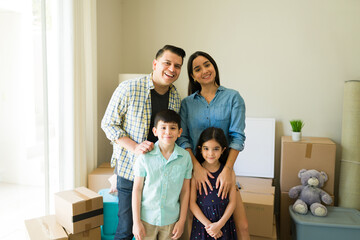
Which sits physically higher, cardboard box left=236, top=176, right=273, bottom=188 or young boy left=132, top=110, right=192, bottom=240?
young boy left=132, top=110, right=192, bottom=240

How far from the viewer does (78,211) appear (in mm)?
1783

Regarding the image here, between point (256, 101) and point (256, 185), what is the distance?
2.83 ft

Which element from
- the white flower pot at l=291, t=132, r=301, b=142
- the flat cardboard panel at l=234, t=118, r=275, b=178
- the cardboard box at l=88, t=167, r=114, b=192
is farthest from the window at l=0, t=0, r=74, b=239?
the white flower pot at l=291, t=132, r=301, b=142

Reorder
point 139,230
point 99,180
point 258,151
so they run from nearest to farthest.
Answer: point 139,230 → point 99,180 → point 258,151

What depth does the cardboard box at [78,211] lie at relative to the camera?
1.77 m

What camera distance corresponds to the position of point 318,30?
2.86m

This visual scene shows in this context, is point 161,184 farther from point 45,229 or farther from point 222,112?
point 45,229

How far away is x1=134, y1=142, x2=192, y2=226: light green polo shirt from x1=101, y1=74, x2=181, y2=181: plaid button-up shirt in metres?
0.13

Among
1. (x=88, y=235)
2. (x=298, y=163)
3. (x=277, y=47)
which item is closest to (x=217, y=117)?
(x=88, y=235)

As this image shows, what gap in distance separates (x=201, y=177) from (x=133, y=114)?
0.51 metres

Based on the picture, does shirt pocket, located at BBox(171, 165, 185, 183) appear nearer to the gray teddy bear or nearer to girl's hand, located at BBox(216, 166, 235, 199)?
girl's hand, located at BBox(216, 166, 235, 199)

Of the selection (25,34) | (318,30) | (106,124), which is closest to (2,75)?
(25,34)

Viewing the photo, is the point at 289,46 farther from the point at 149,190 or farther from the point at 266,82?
the point at 149,190

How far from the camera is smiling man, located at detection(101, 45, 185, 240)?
1.62 m
